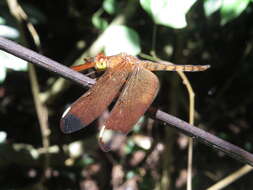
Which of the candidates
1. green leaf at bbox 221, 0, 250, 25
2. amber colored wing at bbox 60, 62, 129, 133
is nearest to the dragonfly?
amber colored wing at bbox 60, 62, 129, 133

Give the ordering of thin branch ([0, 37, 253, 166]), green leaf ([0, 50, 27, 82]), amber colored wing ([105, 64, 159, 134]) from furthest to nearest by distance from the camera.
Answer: green leaf ([0, 50, 27, 82]) < amber colored wing ([105, 64, 159, 134]) < thin branch ([0, 37, 253, 166])

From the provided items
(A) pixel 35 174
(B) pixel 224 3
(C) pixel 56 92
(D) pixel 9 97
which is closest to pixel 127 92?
(B) pixel 224 3

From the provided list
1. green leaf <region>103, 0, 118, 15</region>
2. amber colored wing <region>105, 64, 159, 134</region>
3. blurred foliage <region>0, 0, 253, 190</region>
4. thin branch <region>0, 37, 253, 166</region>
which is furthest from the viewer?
blurred foliage <region>0, 0, 253, 190</region>

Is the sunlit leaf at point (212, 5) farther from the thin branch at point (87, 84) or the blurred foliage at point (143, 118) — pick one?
the thin branch at point (87, 84)

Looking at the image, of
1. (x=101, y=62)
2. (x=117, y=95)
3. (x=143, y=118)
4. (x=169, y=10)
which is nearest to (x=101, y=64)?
(x=101, y=62)

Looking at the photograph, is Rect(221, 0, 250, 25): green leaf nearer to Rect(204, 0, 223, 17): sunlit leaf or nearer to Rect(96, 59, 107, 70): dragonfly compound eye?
Rect(204, 0, 223, 17): sunlit leaf

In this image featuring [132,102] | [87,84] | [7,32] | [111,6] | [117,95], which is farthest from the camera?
[111,6]

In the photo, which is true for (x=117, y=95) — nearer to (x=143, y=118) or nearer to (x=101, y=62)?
(x=101, y=62)

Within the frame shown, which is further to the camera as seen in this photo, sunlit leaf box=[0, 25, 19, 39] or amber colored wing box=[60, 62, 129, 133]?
sunlit leaf box=[0, 25, 19, 39]
